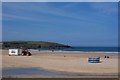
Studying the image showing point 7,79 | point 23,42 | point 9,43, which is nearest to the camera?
point 7,79

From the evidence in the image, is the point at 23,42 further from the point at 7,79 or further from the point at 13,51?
the point at 7,79

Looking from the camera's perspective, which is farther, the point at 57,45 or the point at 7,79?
the point at 57,45

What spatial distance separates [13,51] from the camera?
64438mm

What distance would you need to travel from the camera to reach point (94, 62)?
1644 inches

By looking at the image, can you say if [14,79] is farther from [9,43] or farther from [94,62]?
[9,43]

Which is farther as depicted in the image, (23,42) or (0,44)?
(23,42)

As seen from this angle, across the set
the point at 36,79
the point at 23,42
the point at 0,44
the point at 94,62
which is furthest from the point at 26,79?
the point at 23,42

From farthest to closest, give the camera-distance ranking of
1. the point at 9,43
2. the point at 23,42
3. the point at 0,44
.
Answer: the point at 23,42 → the point at 9,43 → the point at 0,44

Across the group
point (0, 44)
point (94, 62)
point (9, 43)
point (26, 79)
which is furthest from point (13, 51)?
point (9, 43)

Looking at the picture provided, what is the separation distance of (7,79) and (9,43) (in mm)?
134248

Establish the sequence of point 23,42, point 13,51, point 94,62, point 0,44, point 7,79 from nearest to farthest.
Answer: point 7,79, point 94,62, point 13,51, point 0,44, point 23,42

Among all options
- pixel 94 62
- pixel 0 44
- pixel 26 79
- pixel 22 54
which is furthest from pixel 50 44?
pixel 26 79

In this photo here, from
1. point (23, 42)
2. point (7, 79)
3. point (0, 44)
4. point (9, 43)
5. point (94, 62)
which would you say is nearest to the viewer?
point (7, 79)

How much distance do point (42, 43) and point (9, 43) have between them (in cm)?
2677
